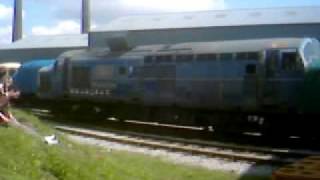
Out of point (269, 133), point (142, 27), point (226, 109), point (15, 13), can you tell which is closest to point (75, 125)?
point (226, 109)

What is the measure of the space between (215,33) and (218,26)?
605 millimetres

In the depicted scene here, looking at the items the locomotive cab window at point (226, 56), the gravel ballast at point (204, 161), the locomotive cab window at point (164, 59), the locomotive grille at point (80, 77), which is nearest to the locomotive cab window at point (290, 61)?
the locomotive cab window at point (226, 56)

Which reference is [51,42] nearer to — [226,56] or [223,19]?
[223,19]

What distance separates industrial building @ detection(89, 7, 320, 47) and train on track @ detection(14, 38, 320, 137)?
1717 centimetres

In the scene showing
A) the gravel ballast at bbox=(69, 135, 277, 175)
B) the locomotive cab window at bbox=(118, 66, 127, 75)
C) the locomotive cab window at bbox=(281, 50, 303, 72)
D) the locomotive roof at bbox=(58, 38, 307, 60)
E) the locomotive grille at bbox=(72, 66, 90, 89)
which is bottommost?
the gravel ballast at bbox=(69, 135, 277, 175)

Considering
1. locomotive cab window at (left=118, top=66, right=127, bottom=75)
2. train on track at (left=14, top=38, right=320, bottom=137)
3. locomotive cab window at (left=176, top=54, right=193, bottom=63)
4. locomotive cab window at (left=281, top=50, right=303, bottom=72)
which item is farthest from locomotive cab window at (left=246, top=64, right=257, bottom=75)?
locomotive cab window at (left=118, top=66, right=127, bottom=75)

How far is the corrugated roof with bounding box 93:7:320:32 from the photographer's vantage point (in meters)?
45.5

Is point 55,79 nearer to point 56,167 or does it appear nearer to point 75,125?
point 75,125

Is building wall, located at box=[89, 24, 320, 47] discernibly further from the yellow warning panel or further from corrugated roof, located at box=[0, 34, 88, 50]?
the yellow warning panel

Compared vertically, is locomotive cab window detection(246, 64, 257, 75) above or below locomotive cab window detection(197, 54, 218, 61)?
below

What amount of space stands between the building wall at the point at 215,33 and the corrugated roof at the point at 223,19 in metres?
0.55

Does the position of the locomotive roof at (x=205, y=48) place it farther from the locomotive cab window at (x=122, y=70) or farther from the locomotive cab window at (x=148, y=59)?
the locomotive cab window at (x=122, y=70)

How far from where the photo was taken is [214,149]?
1606 cm

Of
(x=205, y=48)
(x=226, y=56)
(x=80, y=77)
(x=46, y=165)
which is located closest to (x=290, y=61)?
(x=226, y=56)
